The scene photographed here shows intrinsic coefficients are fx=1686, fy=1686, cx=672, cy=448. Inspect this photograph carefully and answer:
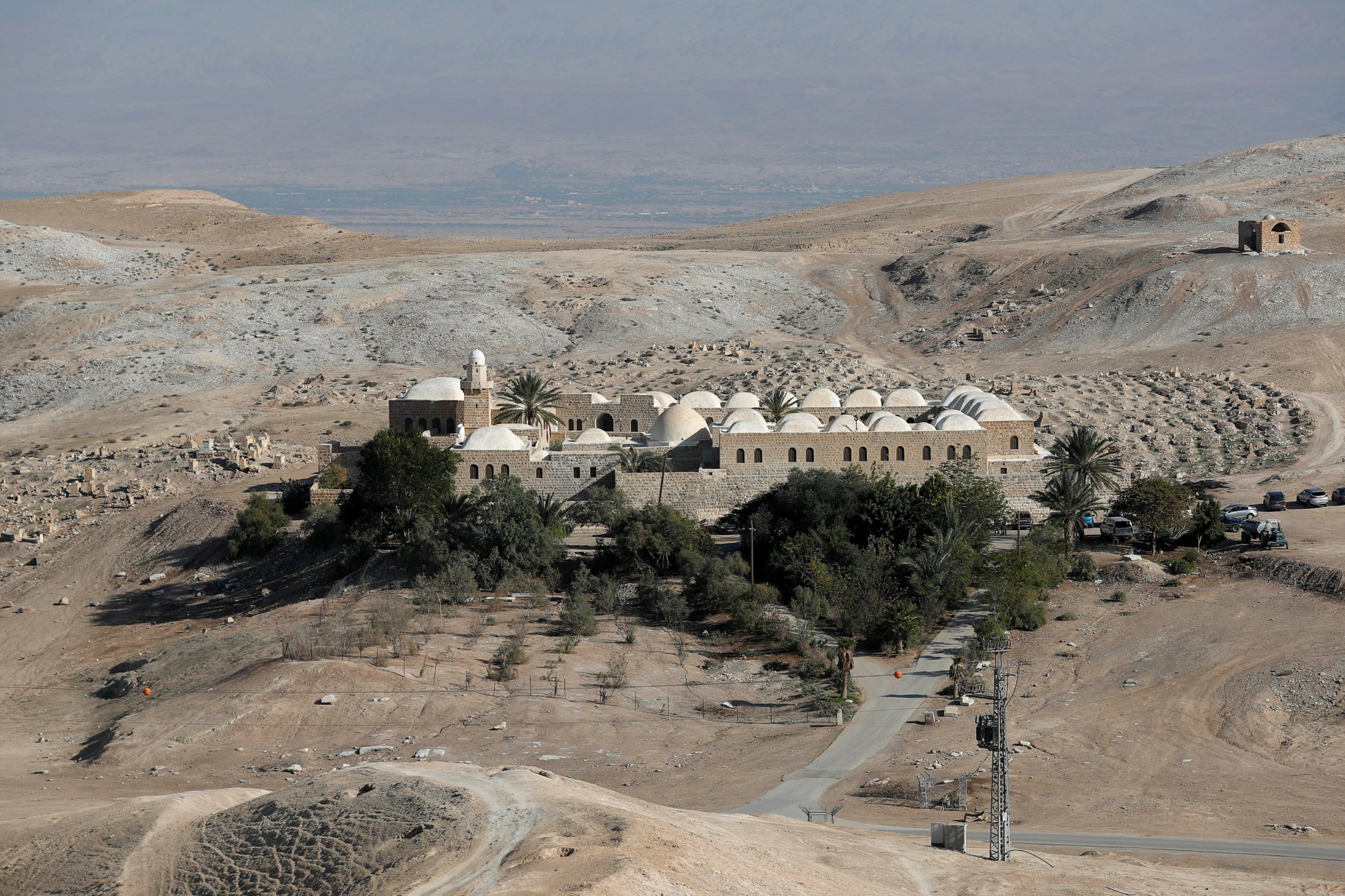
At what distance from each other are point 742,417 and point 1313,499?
16196mm

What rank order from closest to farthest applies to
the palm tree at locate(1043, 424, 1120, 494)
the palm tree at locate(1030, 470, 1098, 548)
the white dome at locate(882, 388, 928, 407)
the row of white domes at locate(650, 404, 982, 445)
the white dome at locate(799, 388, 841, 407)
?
the palm tree at locate(1030, 470, 1098, 548), the palm tree at locate(1043, 424, 1120, 494), the row of white domes at locate(650, 404, 982, 445), the white dome at locate(799, 388, 841, 407), the white dome at locate(882, 388, 928, 407)

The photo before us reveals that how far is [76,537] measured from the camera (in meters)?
54.8

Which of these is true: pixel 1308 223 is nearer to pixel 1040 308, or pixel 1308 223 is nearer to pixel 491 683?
pixel 1040 308

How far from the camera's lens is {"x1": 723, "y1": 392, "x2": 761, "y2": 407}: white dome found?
54281 millimetres

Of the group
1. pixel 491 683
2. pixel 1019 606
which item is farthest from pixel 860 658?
pixel 491 683

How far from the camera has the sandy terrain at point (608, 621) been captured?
2439 centimetres

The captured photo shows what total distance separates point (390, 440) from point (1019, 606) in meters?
17.4

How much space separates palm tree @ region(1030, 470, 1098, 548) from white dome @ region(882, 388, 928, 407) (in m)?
8.92

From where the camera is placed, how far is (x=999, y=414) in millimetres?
48656

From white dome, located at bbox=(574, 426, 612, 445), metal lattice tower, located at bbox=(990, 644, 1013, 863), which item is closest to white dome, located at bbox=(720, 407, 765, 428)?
white dome, located at bbox=(574, 426, 612, 445)

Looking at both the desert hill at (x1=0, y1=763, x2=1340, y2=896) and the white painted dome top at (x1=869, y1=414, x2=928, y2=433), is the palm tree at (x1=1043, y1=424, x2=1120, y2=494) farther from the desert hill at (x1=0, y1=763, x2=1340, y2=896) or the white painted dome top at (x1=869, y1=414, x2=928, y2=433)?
the desert hill at (x1=0, y1=763, x2=1340, y2=896)

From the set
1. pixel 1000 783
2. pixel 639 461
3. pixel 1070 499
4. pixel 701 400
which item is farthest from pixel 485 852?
pixel 701 400

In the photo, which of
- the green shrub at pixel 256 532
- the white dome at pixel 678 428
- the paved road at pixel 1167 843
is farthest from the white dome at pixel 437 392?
the paved road at pixel 1167 843

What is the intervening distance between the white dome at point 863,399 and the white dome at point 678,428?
6277 millimetres
